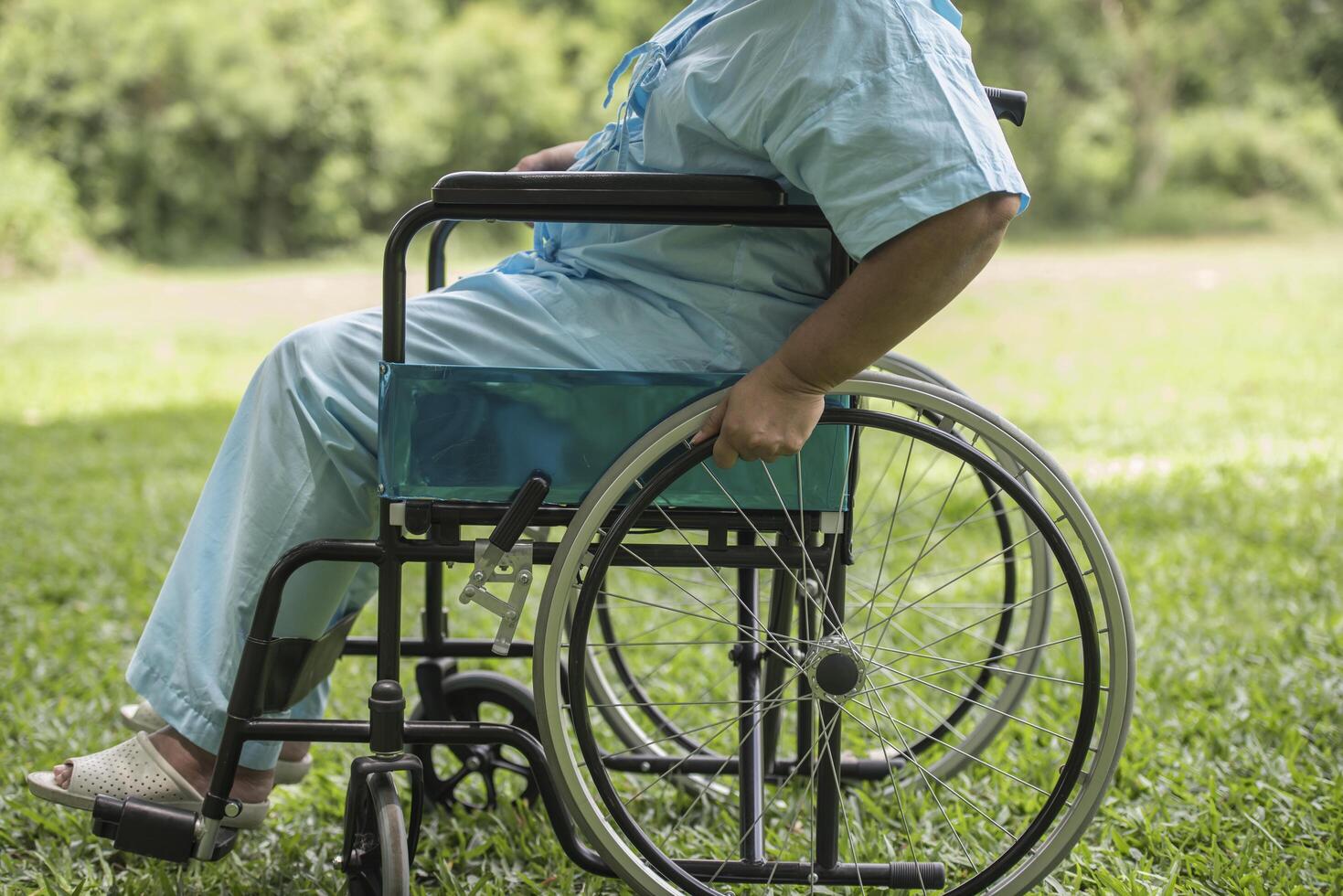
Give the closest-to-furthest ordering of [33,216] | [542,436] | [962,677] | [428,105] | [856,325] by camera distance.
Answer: [856,325]
[542,436]
[962,677]
[33,216]
[428,105]

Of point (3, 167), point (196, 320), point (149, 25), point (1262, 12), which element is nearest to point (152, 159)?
point (149, 25)

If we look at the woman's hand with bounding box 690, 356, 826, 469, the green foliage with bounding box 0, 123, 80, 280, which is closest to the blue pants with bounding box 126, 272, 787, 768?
the woman's hand with bounding box 690, 356, 826, 469

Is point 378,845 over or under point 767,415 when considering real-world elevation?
under

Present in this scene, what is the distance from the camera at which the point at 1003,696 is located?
1856 millimetres

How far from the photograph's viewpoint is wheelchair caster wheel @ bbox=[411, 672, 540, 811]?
185cm

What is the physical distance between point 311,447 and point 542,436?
10.6 inches

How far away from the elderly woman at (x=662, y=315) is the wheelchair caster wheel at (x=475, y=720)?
0.34m

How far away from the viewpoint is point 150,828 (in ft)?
4.81

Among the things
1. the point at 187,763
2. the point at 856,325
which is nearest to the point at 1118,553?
the point at 856,325

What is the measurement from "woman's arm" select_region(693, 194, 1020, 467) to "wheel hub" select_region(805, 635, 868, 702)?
0.74ft

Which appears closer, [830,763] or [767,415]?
[767,415]

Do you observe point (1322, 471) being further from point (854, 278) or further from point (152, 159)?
point (152, 159)

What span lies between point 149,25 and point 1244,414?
45.4ft

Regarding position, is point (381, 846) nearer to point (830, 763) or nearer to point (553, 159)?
point (830, 763)
